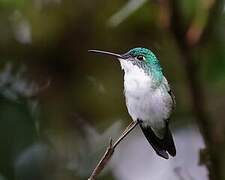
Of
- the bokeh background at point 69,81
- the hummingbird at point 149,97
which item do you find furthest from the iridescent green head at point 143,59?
the bokeh background at point 69,81

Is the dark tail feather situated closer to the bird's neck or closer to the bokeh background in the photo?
the bird's neck

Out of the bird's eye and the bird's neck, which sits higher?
the bird's eye

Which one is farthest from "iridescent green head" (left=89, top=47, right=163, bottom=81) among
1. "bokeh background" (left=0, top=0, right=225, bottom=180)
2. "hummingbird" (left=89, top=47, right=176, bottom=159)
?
"bokeh background" (left=0, top=0, right=225, bottom=180)

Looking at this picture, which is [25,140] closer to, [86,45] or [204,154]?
[86,45]

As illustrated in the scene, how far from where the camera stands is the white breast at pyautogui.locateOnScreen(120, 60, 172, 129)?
0.97 meters

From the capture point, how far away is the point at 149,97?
97 cm

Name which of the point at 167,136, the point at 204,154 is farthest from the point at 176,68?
the point at 167,136

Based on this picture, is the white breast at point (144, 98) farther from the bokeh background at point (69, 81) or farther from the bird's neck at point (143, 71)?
the bokeh background at point (69, 81)

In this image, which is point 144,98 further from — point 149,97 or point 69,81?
point 69,81

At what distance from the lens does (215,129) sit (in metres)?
1.66

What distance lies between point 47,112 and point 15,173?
0.23 metres

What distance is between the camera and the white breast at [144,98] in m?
0.97

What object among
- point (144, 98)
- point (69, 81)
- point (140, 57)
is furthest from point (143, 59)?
point (69, 81)

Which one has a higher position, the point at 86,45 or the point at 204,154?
the point at 86,45
